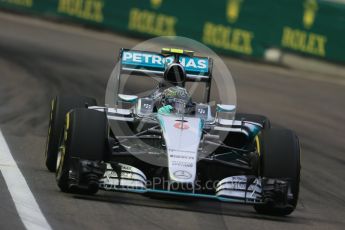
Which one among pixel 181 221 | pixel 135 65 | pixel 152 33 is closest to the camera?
pixel 181 221

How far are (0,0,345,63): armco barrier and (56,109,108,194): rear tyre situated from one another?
1717 cm

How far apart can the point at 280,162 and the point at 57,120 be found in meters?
2.66

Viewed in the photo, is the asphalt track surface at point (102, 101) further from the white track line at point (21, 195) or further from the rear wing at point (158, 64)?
the rear wing at point (158, 64)

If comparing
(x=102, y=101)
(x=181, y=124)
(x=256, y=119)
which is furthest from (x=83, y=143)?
(x=102, y=101)

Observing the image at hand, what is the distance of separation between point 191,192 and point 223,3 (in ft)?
61.7

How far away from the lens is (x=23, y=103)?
52.4 ft

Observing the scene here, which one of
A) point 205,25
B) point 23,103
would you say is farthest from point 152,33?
point 23,103

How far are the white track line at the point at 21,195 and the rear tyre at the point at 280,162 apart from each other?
2.13m

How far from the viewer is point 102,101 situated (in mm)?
17312

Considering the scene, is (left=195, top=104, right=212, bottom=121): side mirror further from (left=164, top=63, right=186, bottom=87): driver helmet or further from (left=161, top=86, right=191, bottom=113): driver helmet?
(left=164, top=63, right=186, bottom=87): driver helmet

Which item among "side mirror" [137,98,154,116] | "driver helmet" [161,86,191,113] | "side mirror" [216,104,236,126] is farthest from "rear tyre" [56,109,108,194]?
"side mirror" [216,104,236,126]

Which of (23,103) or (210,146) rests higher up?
(210,146)

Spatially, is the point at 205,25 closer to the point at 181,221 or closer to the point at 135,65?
the point at 135,65

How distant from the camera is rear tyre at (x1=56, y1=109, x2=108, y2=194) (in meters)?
9.34
